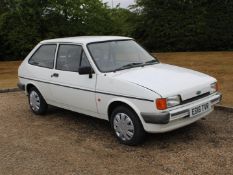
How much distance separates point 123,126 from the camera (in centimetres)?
602

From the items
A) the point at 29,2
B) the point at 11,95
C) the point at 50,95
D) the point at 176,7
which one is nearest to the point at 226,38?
the point at 176,7

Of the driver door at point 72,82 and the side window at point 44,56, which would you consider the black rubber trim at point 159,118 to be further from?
the side window at point 44,56

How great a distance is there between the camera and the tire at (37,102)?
804 centimetres

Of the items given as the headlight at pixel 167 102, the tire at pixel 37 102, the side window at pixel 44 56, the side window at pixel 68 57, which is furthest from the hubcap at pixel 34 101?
the headlight at pixel 167 102

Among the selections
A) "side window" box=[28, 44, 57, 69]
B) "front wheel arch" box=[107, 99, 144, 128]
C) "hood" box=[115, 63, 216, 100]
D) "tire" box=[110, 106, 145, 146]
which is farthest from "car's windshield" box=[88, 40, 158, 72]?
"side window" box=[28, 44, 57, 69]

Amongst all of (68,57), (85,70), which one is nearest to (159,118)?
(85,70)

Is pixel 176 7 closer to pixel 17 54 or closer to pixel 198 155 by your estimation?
pixel 17 54

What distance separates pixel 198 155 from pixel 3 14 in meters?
16.4

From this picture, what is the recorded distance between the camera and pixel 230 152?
5.53 meters

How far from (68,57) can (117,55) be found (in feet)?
3.19

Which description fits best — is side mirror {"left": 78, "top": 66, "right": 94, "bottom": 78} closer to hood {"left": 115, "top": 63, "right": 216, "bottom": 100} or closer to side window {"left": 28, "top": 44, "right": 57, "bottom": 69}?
hood {"left": 115, "top": 63, "right": 216, "bottom": 100}

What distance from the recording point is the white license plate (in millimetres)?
5805

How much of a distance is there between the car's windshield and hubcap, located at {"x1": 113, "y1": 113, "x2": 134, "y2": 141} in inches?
34.3

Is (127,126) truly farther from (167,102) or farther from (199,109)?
(199,109)
